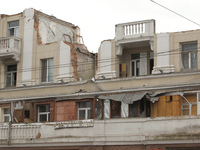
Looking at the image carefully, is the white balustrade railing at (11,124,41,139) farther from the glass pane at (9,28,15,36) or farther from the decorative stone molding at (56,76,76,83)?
the glass pane at (9,28,15,36)

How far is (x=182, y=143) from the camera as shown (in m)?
25.2

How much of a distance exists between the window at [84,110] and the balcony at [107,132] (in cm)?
292

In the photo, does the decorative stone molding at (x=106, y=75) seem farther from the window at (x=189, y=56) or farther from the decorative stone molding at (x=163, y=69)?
the window at (x=189, y=56)

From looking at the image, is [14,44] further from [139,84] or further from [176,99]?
[176,99]

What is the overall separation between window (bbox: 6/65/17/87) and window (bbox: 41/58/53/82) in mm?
2466

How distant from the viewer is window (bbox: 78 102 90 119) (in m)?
31.9

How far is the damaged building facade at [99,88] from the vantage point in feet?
Result: 89.0

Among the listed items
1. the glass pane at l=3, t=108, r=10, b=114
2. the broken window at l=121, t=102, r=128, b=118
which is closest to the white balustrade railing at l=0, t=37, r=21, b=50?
the glass pane at l=3, t=108, r=10, b=114

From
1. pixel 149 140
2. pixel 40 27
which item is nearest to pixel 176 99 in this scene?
pixel 149 140

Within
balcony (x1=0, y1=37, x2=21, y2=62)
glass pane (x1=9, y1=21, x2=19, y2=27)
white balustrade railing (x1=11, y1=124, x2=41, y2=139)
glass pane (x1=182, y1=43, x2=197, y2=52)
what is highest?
glass pane (x1=9, y1=21, x2=19, y2=27)

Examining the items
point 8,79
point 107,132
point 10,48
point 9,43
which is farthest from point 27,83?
point 107,132

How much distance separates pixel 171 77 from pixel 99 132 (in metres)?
5.45

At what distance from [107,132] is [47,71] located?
868 cm

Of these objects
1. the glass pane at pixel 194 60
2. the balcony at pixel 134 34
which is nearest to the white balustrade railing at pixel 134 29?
the balcony at pixel 134 34
